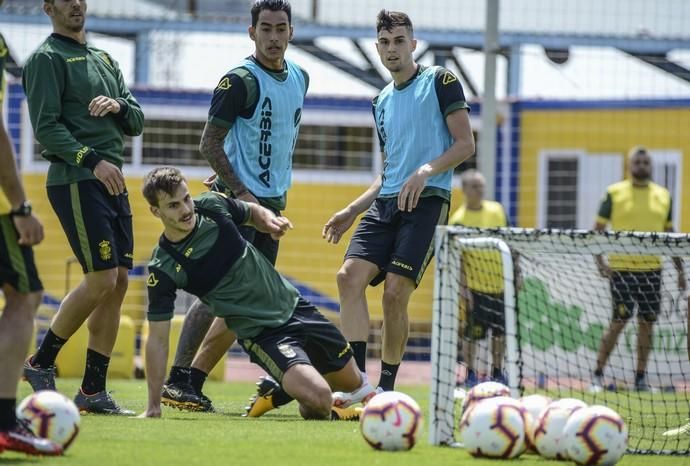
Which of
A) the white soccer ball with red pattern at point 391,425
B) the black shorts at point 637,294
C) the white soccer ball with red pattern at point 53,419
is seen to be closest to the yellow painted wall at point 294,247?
the black shorts at point 637,294

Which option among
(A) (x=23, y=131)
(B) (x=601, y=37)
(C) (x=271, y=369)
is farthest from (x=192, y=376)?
(B) (x=601, y=37)

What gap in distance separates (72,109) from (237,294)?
1.57 m

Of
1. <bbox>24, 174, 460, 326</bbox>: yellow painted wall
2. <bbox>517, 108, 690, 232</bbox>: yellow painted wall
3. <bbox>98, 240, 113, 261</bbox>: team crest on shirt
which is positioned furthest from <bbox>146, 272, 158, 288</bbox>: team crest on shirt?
<bbox>517, 108, 690, 232</bbox>: yellow painted wall

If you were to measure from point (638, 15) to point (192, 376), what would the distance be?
11.2 m

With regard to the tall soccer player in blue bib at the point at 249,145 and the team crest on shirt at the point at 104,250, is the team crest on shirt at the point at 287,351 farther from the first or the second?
the team crest on shirt at the point at 104,250

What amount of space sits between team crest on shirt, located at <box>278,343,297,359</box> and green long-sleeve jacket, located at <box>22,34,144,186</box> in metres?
1.57

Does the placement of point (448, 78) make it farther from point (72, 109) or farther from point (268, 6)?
point (72, 109)

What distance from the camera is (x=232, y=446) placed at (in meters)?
6.37

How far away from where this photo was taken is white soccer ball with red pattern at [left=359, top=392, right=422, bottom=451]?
252 inches

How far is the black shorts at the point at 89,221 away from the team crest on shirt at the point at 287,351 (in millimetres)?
1210

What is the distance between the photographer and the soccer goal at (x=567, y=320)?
6773 mm

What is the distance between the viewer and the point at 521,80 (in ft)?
61.4

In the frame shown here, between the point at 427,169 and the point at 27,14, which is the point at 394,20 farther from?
the point at 27,14

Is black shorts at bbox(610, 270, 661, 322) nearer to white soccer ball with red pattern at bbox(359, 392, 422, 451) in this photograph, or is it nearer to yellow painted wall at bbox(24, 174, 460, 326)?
yellow painted wall at bbox(24, 174, 460, 326)
